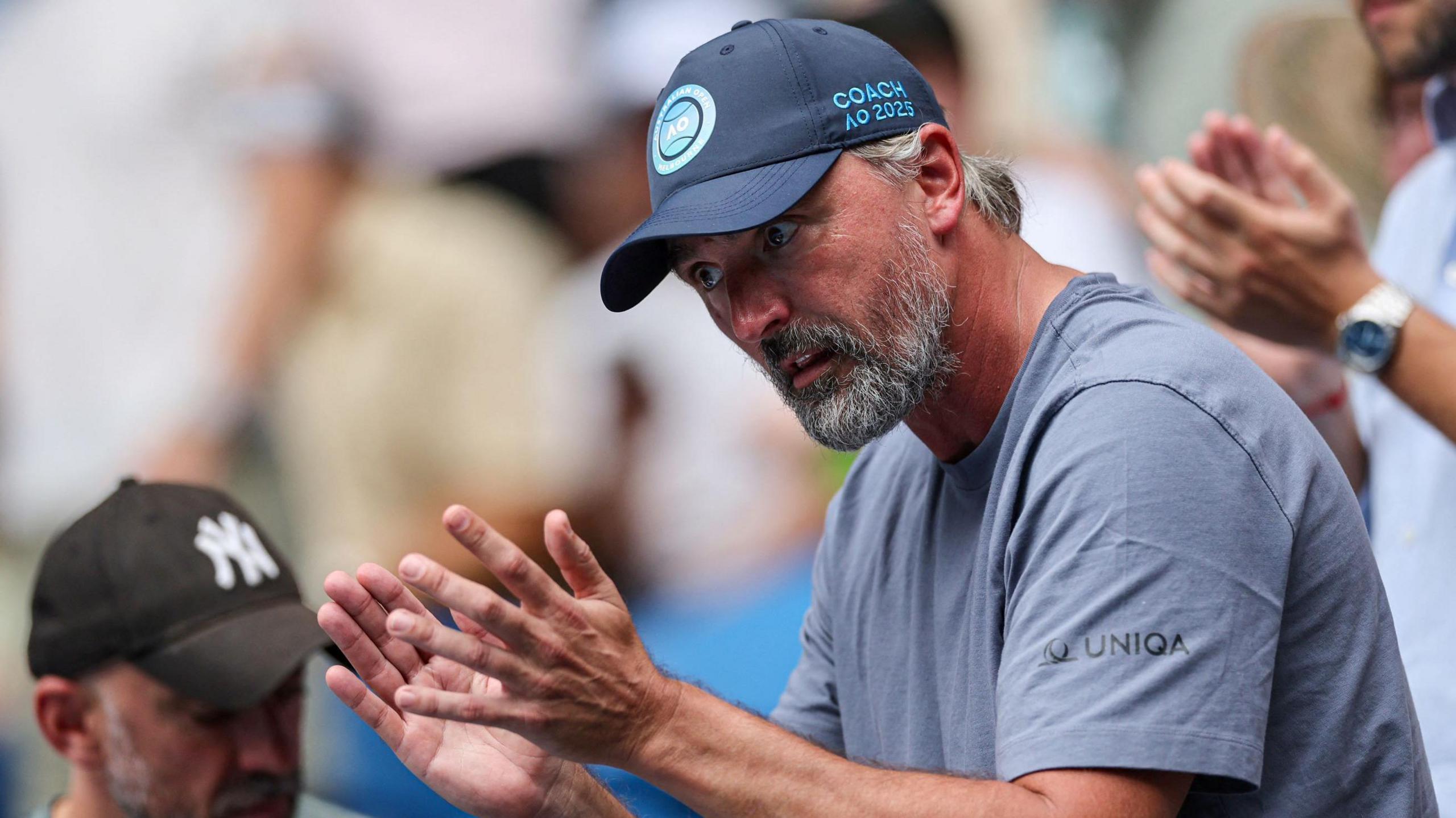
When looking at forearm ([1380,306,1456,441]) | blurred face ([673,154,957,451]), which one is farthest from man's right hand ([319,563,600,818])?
forearm ([1380,306,1456,441])

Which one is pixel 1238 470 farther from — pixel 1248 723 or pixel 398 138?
pixel 398 138

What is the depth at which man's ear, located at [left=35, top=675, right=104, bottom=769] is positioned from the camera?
2.39 meters

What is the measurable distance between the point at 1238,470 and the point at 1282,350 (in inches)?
44.1

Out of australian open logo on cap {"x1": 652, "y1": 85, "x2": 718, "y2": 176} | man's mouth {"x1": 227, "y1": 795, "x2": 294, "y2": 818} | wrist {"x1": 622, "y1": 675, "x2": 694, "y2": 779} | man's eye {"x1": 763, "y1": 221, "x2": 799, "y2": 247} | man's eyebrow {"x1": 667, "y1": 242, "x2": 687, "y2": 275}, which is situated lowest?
man's mouth {"x1": 227, "y1": 795, "x2": 294, "y2": 818}

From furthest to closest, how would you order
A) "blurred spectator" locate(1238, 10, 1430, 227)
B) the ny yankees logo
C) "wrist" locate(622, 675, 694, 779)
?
1. "blurred spectator" locate(1238, 10, 1430, 227)
2. the ny yankees logo
3. "wrist" locate(622, 675, 694, 779)

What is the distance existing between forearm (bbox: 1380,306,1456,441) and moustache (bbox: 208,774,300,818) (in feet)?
6.13

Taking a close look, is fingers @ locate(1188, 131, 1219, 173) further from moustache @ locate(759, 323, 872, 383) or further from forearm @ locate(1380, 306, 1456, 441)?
moustache @ locate(759, 323, 872, 383)

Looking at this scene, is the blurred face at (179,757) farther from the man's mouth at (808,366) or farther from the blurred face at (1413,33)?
the blurred face at (1413,33)

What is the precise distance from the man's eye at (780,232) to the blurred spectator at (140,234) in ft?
11.2

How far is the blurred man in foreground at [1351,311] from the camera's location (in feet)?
6.79

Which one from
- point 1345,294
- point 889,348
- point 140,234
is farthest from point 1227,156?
point 140,234

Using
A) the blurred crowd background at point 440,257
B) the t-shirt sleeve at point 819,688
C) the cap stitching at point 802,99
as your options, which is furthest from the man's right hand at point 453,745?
the blurred crowd background at point 440,257

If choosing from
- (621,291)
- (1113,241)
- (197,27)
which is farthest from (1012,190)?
(197,27)

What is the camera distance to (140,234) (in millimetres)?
5090
